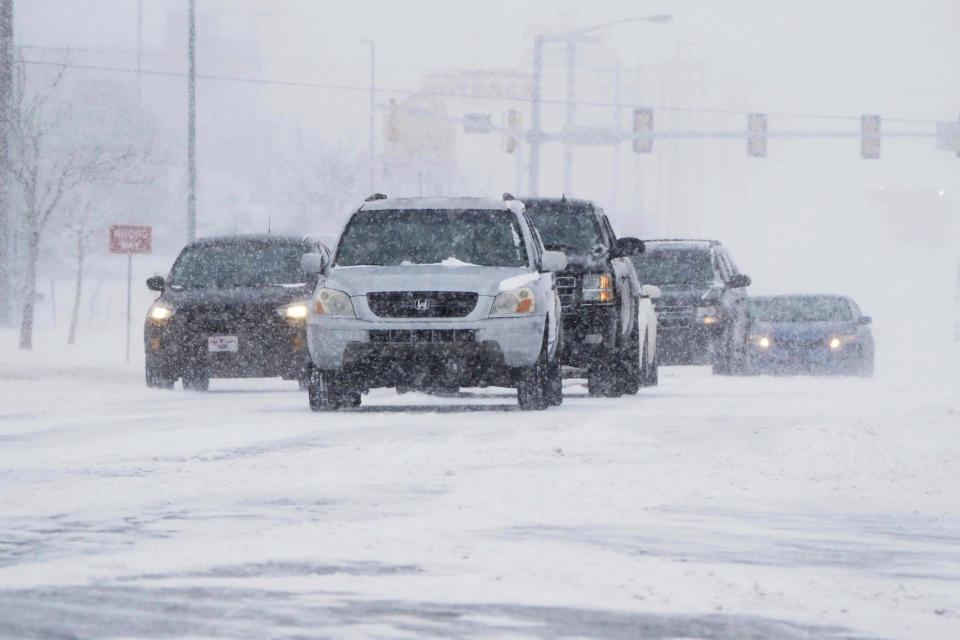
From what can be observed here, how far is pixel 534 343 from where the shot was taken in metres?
17.3

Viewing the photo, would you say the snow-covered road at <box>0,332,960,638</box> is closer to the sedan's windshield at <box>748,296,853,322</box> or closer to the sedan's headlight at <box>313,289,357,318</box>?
the sedan's headlight at <box>313,289,357,318</box>

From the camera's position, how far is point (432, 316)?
56.2ft

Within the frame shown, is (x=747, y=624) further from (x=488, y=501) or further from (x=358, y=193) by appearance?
(x=358, y=193)

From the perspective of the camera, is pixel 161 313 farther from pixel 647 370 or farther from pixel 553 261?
pixel 553 261

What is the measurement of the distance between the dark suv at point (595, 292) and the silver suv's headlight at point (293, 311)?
2.62m

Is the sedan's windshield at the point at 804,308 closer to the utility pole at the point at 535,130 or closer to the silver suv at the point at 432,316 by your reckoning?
the silver suv at the point at 432,316

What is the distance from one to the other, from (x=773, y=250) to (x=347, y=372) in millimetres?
103505

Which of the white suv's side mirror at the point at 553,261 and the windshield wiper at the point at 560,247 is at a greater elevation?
the windshield wiper at the point at 560,247

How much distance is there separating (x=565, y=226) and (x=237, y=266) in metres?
4.06

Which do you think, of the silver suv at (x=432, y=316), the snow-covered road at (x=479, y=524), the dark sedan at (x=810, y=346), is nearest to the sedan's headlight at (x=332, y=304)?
the silver suv at (x=432, y=316)

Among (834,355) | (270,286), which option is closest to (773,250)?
(834,355)

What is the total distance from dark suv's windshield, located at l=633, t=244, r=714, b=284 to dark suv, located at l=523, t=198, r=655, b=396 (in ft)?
17.6

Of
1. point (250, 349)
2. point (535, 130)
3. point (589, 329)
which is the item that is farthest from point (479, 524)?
point (535, 130)

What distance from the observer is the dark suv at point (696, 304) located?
2656cm
